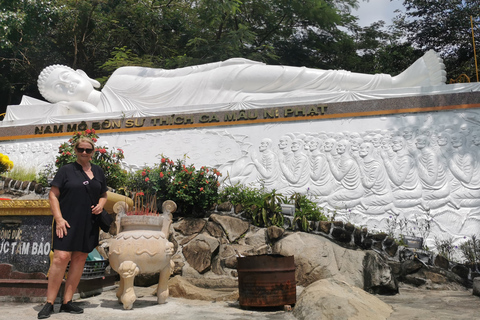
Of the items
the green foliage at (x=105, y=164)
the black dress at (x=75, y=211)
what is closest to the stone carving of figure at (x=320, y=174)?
the green foliage at (x=105, y=164)

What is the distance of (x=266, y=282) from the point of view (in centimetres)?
392

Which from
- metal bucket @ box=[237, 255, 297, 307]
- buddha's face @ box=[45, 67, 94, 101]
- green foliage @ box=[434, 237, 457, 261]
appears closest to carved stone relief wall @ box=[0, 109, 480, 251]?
green foliage @ box=[434, 237, 457, 261]

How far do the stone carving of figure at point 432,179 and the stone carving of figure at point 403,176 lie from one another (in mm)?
86

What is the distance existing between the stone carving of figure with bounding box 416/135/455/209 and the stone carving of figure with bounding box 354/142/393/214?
51 centimetres

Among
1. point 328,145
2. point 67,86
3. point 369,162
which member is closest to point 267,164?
point 328,145

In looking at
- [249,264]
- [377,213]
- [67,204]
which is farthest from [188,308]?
[377,213]

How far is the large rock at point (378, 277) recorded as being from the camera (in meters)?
5.25

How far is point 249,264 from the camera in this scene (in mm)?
3990

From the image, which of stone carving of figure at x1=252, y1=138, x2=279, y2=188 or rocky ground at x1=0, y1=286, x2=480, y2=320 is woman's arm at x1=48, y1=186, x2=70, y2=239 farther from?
stone carving of figure at x1=252, y1=138, x2=279, y2=188

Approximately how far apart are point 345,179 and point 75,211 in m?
4.83

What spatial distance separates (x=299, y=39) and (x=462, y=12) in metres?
5.90

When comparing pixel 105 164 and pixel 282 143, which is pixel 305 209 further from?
pixel 105 164

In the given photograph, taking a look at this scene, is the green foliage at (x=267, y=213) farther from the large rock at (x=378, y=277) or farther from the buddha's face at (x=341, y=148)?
the buddha's face at (x=341, y=148)

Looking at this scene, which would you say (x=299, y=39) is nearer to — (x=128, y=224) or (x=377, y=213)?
(x=377, y=213)
